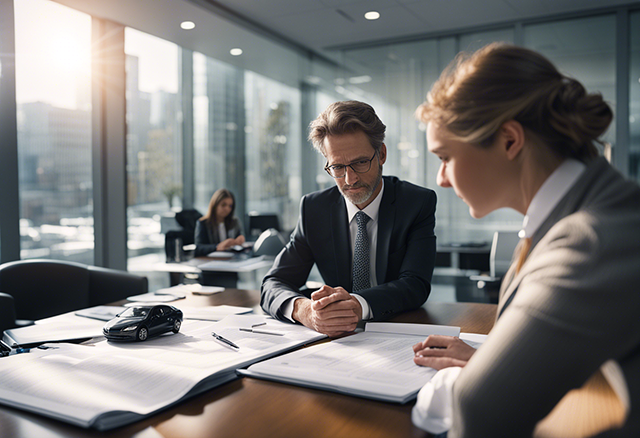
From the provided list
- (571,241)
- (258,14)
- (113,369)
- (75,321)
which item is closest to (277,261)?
A: (75,321)

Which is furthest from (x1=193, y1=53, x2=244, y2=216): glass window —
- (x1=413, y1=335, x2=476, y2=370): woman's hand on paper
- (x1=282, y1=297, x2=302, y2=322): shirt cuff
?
(x1=413, y1=335, x2=476, y2=370): woman's hand on paper

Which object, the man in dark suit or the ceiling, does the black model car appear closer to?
the man in dark suit

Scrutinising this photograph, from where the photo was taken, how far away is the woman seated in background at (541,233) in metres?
0.61

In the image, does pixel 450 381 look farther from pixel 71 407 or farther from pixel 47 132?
pixel 47 132

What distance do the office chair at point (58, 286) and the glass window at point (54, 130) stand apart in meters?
1.84

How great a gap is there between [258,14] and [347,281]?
447 centimetres

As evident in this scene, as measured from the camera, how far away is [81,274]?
286 centimetres

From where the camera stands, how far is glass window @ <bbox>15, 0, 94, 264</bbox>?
430cm

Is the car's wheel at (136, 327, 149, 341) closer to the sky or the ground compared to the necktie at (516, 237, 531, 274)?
closer to the ground

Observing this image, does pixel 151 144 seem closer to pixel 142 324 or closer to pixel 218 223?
pixel 218 223

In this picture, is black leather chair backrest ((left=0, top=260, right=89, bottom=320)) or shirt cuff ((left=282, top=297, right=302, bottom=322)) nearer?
shirt cuff ((left=282, top=297, right=302, bottom=322))

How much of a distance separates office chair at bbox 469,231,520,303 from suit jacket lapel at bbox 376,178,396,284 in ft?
6.56

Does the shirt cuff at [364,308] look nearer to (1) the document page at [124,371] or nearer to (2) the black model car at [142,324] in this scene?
(1) the document page at [124,371]

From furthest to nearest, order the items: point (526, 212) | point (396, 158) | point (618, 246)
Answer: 1. point (396, 158)
2. point (526, 212)
3. point (618, 246)
